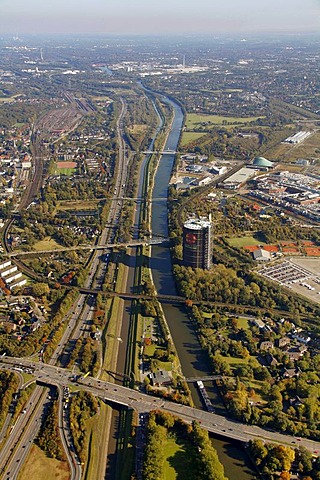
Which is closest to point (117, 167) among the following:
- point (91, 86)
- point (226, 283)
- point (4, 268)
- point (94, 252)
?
point (94, 252)

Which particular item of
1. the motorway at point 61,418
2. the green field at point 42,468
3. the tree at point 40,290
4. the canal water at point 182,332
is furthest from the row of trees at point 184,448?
the tree at point 40,290

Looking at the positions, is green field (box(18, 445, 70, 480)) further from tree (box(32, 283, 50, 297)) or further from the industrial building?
the industrial building

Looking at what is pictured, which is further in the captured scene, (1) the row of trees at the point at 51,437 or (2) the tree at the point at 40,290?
(2) the tree at the point at 40,290

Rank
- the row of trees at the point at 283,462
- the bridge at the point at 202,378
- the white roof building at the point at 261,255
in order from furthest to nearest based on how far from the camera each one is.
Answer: the white roof building at the point at 261,255 < the bridge at the point at 202,378 < the row of trees at the point at 283,462

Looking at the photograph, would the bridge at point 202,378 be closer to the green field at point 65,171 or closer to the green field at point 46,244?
the green field at point 46,244

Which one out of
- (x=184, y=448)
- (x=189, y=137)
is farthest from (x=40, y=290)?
(x=189, y=137)

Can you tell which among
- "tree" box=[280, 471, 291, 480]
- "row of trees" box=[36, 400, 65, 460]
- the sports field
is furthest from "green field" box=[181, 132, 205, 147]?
"tree" box=[280, 471, 291, 480]

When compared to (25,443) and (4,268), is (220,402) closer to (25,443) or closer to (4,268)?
(25,443)
